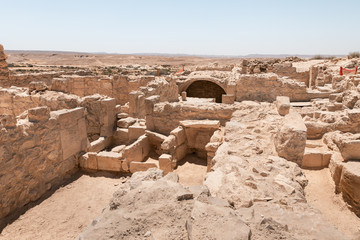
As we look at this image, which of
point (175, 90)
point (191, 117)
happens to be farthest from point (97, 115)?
point (175, 90)

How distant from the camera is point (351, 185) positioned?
3811 mm

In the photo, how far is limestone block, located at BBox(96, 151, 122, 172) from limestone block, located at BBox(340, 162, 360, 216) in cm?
480

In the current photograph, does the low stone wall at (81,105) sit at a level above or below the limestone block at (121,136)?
above

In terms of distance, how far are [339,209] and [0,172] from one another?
5862mm

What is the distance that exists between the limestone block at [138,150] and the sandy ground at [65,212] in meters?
0.68

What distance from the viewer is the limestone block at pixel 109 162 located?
6141 millimetres

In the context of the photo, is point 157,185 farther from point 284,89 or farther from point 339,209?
point 284,89

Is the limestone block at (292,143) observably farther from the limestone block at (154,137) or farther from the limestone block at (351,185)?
the limestone block at (154,137)

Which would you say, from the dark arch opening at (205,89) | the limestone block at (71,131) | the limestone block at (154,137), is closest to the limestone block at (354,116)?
the limestone block at (154,137)

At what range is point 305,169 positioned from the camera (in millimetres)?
4777

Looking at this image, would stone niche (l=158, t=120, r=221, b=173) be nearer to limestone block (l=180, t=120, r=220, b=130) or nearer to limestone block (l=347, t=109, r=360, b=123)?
limestone block (l=180, t=120, r=220, b=130)

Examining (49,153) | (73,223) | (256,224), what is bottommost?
(73,223)

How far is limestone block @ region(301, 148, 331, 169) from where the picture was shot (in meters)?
Answer: 4.77

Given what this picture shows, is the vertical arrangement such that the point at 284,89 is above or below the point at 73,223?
above
